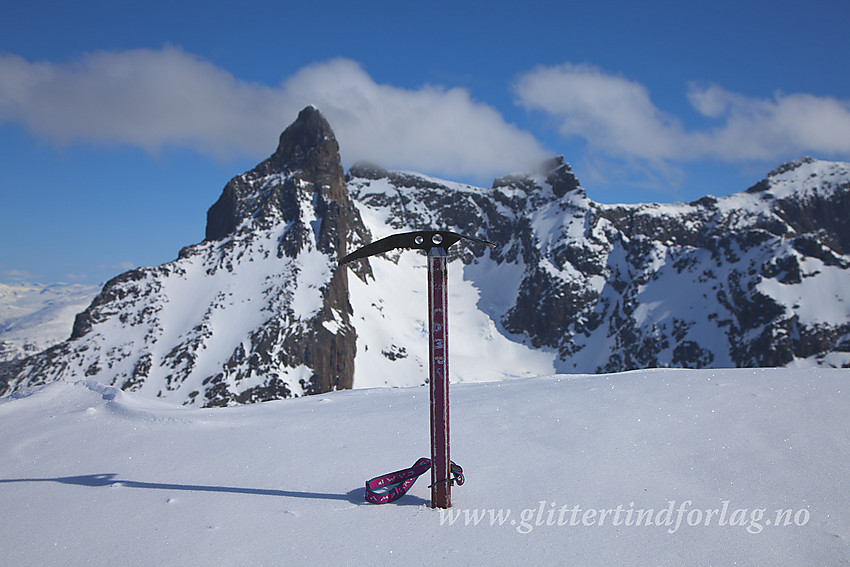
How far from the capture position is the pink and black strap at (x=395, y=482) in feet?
21.6

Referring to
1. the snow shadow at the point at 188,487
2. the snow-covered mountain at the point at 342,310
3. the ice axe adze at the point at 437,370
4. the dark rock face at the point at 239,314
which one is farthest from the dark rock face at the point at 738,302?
the snow shadow at the point at 188,487

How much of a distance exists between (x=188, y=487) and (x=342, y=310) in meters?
148

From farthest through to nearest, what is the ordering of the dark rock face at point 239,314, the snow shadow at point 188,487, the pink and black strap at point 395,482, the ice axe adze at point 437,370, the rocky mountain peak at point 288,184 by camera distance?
the rocky mountain peak at point 288,184 < the dark rock face at point 239,314 < the snow shadow at point 188,487 < the pink and black strap at point 395,482 < the ice axe adze at point 437,370

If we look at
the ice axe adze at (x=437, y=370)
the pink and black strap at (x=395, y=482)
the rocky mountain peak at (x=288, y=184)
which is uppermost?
the rocky mountain peak at (x=288, y=184)

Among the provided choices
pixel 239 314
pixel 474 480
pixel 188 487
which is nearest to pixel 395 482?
pixel 474 480

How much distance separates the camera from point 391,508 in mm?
6426

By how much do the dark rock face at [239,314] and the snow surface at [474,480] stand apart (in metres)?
118

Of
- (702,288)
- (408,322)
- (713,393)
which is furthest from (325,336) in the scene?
(713,393)

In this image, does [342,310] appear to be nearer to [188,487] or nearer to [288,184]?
[288,184]

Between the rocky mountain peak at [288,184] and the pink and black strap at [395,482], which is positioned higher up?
the rocky mountain peak at [288,184]

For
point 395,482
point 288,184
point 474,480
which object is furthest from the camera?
point 288,184

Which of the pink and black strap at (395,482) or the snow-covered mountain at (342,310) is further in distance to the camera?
the snow-covered mountain at (342,310)

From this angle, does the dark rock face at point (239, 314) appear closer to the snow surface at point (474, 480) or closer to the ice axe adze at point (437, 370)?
the snow surface at point (474, 480)

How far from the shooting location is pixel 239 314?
142375 millimetres
